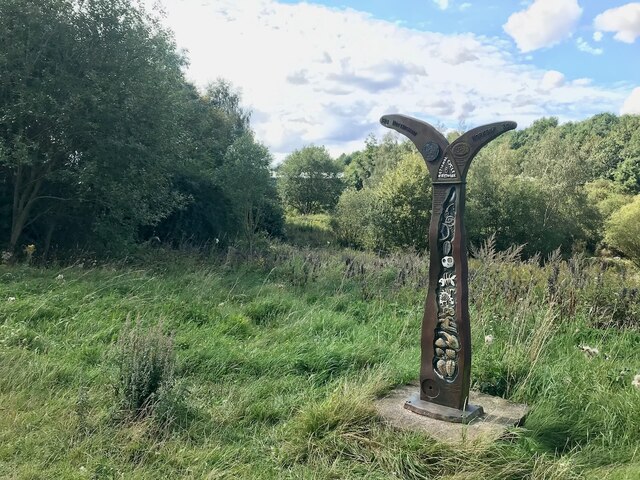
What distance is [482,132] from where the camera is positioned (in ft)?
11.6

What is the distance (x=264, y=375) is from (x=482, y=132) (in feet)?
9.08

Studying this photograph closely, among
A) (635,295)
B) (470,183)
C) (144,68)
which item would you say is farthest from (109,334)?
(470,183)

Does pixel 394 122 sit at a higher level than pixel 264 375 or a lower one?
higher

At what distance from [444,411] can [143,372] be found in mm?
2218

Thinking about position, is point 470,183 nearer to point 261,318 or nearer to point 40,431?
point 261,318

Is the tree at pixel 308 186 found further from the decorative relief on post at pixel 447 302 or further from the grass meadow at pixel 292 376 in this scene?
the decorative relief on post at pixel 447 302

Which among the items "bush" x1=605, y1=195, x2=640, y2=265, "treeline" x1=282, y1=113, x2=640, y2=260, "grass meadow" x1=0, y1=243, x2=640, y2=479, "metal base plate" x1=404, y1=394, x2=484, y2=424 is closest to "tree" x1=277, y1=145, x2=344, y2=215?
"treeline" x1=282, y1=113, x2=640, y2=260

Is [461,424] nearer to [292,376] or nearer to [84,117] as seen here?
[292,376]

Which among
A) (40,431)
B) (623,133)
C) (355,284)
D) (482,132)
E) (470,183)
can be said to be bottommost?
(40,431)

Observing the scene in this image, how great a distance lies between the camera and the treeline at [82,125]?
373 inches

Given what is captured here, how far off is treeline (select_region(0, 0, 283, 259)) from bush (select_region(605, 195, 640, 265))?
79.9 ft

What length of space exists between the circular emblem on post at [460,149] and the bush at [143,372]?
2.65 metres

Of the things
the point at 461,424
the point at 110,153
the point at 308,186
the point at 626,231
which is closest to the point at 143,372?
the point at 461,424

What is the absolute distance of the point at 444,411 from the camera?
3576 mm
